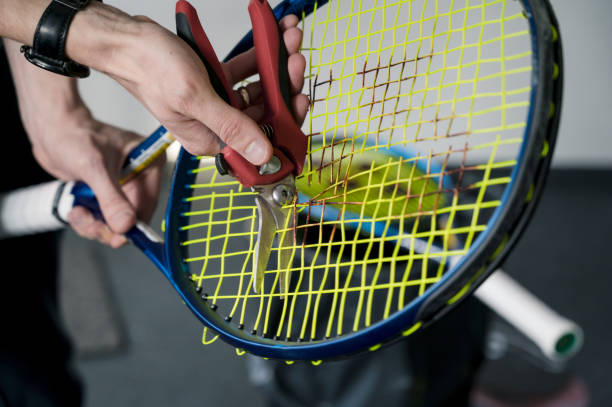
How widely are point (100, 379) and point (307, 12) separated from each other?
1318 mm

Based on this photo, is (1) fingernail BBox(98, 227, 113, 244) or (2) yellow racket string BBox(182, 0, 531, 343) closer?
(2) yellow racket string BBox(182, 0, 531, 343)

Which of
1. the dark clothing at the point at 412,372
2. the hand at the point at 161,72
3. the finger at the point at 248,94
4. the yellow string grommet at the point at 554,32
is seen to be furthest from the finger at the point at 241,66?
the dark clothing at the point at 412,372

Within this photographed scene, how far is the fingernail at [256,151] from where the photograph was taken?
577mm

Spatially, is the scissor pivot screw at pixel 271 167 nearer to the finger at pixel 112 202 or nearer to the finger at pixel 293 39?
the finger at pixel 293 39

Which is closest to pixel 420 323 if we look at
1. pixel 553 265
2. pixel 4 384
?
pixel 4 384

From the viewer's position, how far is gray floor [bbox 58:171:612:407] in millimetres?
1586

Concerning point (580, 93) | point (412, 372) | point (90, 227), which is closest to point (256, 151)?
point (90, 227)

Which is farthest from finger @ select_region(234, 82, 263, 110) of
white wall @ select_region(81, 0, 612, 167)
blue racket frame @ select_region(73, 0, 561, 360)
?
white wall @ select_region(81, 0, 612, 167)

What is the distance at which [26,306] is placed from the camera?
0.95m

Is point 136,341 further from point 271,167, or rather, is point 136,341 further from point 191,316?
point 271,167

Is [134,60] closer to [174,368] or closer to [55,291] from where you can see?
[55,291]

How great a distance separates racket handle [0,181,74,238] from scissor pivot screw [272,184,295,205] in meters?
0.36

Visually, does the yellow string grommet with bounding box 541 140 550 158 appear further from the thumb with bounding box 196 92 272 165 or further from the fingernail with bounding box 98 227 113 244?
the fingernail with bounding box 98 227 113 244

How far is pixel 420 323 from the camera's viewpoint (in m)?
0.51
